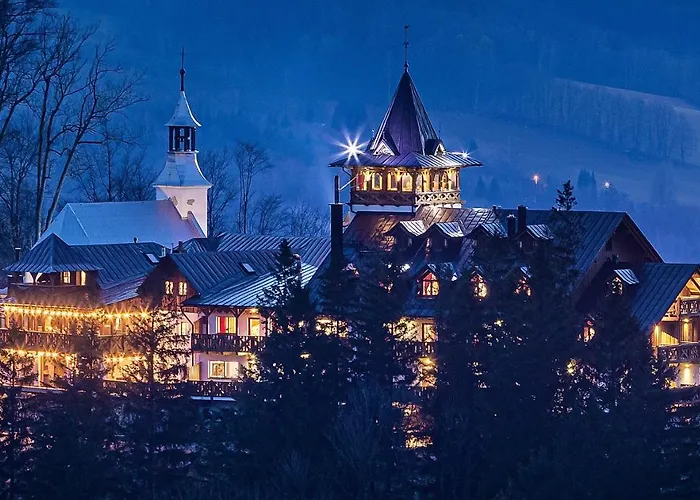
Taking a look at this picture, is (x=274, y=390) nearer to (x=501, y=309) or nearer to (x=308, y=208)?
(x=501, y=309)

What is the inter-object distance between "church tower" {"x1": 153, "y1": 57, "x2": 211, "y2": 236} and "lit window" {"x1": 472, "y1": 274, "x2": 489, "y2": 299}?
134ft

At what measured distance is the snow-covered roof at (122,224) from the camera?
11012 cm

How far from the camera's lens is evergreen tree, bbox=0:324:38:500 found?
66750 mm

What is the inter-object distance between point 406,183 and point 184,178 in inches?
1144

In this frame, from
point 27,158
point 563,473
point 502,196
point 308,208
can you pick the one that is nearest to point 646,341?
point 563,473

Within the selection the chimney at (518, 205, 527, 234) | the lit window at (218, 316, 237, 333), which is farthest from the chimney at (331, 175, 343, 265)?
the chimney at (518, 205, 527, 234)

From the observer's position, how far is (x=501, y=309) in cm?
7175

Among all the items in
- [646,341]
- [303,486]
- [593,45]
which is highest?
[593,45]

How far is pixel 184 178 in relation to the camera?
120875 millimetres

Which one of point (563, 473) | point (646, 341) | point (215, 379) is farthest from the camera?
point (215, 379)

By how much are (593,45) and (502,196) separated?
33.6 m

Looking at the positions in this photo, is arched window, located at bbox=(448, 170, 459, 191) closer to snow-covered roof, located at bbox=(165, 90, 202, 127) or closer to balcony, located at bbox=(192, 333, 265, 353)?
balcony, located at bbox=(192, 333, 265, 353)

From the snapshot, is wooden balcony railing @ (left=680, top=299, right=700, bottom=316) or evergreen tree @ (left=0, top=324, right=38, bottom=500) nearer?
evergreen tree @ (left=0, top=324, right=38, bottom=500)

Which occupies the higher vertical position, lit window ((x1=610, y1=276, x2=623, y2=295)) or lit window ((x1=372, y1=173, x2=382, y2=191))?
lit window ((x1=372, y1=173, x2=382, y2=191))
